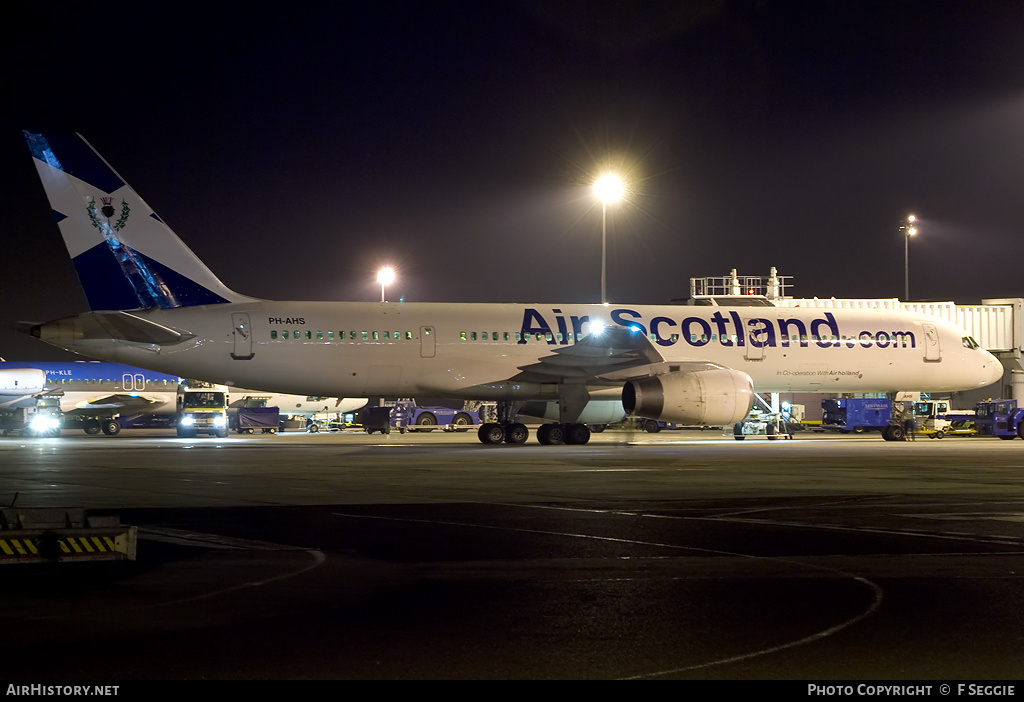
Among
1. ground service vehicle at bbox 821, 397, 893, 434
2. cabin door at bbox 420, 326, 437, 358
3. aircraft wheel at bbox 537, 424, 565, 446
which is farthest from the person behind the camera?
ground service vehicle at bbox 821, 397, 893, 434

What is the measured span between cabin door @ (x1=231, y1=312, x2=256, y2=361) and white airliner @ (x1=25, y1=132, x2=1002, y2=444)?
0.03m

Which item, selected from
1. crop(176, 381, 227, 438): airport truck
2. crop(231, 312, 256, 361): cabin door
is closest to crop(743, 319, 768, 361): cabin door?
crop(231, 312, 256, 361): cabin door

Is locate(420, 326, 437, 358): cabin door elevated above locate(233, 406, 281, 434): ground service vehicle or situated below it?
above

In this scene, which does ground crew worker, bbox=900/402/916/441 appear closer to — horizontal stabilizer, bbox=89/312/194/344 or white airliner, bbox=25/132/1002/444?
white airliner, bbox=25/132/1002/444

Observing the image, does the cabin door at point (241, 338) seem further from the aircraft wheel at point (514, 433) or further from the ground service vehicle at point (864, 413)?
the ground service vehicle at point (864, 413)

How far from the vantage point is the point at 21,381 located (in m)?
53.6

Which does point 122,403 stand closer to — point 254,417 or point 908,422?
point 254,417

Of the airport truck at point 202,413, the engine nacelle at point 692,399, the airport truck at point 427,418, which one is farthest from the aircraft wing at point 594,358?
the airport truck at point 202,413

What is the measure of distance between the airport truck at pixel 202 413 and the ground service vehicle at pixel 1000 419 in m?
30.9

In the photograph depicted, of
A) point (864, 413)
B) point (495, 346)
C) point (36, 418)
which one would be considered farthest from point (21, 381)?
point (864, 413)

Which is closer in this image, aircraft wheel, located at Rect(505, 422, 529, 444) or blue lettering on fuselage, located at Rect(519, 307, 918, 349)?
blue lettering on fuselage, located at Rect(519, 307, 918, 349)

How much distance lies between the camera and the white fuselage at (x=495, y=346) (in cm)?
3034

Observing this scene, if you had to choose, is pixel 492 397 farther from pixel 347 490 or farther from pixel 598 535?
pixel 598 535

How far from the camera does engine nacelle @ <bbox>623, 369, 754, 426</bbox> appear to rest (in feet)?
95.0
